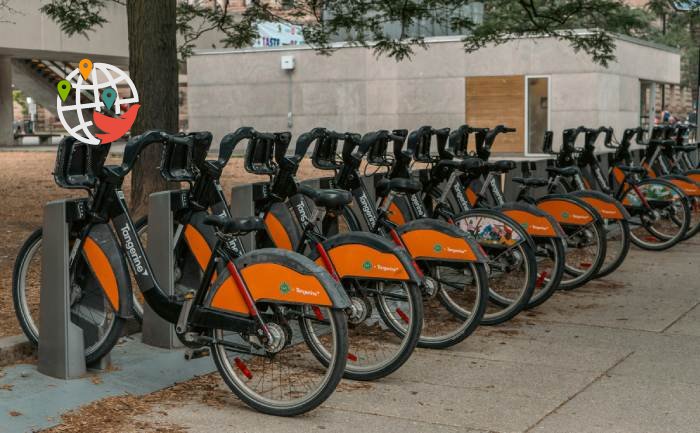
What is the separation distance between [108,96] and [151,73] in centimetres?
489

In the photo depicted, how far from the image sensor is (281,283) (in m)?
5.02

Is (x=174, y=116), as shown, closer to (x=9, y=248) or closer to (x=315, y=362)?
(x=9, y=248)

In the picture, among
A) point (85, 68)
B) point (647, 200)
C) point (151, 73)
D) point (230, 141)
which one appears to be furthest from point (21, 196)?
point (85, 68)

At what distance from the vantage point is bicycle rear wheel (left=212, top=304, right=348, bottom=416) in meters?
4.97

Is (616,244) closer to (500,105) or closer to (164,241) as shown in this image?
(164,241)

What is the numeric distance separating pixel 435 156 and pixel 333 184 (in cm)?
132

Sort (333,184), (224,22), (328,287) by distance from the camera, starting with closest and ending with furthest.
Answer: (328,287) < (333,184) < (224,22)

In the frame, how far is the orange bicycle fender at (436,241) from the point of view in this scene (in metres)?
6.39

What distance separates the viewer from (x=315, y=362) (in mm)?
5895

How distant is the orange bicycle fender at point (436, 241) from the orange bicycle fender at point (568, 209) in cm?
→ 217

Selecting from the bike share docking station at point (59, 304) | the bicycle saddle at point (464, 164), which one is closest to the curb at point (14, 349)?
the bike share docking station at point (59, 304)

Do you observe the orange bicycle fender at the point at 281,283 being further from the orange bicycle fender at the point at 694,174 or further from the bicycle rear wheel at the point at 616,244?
the orange bicycle fender at the point at 694,174

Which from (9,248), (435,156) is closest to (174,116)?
(9,248)

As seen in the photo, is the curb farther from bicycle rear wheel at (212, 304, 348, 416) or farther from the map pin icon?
the map pin icon
